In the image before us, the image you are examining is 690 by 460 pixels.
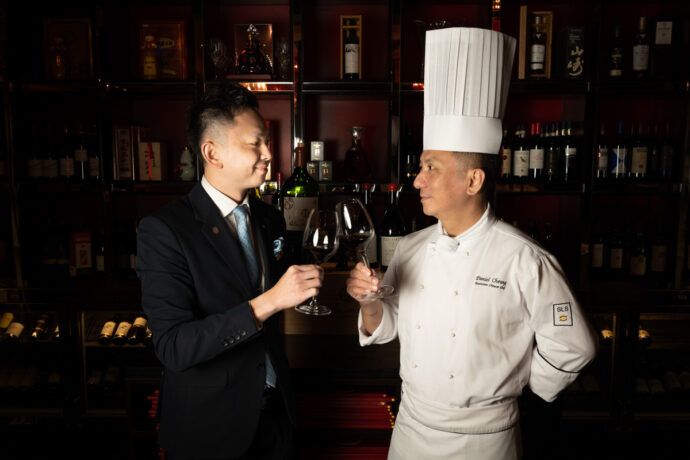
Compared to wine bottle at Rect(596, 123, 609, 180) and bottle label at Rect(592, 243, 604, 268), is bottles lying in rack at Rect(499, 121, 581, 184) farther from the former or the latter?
bottle label at Rect(592, 243, 604, 268)

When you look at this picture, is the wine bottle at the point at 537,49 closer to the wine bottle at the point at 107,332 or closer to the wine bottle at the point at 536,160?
the wine bottle at the point at 536,160

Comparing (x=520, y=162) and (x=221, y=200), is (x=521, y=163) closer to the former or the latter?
(x=520, y=162)

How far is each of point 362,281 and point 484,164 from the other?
0.47 meters

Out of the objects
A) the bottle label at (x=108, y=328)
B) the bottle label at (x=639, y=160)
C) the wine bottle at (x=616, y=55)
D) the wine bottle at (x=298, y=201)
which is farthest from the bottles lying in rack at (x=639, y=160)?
the bottle label at (x=108, y=328)

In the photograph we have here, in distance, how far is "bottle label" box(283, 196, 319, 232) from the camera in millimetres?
2496

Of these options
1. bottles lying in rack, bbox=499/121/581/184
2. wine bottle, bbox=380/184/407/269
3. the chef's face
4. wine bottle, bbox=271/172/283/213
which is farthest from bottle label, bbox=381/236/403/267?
the chef's face

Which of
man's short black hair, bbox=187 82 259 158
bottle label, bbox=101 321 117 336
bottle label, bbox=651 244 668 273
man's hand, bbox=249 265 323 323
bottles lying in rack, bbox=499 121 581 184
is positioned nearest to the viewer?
man's hand, bbox=249 265 323 323

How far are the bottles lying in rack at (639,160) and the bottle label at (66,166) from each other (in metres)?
2.90

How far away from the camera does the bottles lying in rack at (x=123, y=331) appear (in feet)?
8.43

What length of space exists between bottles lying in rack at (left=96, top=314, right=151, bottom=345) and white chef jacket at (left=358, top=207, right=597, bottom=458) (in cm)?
176

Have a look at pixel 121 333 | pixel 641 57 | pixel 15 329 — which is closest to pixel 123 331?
pixel 121 333

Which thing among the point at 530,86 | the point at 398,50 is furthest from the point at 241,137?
the point at 530,86

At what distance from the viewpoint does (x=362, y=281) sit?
4.07 feet

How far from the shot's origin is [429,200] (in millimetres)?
1329
